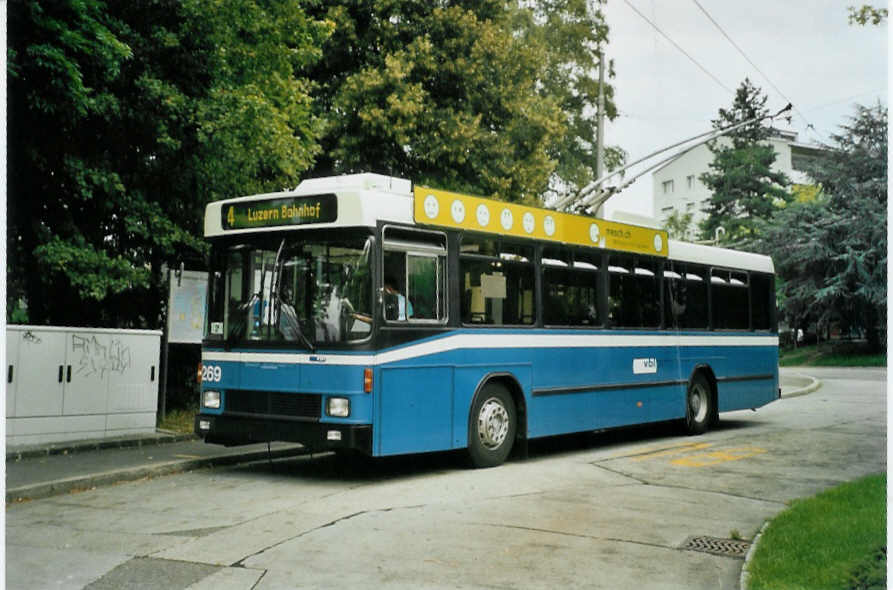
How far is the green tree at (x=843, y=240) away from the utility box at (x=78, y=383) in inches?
1361

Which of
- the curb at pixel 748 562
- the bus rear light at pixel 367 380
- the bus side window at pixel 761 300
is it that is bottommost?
the curb at pixel 748 562

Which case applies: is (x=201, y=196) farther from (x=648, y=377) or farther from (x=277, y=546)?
(x=277, y=546)

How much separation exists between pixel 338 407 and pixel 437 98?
49.7 feet

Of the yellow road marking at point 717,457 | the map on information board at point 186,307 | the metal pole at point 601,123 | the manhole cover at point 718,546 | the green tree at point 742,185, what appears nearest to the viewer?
the manhole cover at point 718,546

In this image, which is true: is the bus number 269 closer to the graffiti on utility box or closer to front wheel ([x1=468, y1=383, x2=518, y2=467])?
front wheel ([x1=468, y1=383, x2=518, y2=467])

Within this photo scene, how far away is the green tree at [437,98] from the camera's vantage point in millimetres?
22531

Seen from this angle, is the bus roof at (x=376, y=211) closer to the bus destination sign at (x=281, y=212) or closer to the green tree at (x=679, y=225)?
the bus destination sign at (x=281, y=212)

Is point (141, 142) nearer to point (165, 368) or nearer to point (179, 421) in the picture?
point (165, 368)

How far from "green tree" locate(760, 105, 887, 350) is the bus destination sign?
35.7 metres

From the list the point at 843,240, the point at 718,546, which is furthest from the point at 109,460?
the point at 843,240

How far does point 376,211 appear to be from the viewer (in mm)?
10094

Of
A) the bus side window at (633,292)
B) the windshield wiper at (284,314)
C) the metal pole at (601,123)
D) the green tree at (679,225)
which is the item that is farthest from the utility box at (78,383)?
the green tree at (679,225)

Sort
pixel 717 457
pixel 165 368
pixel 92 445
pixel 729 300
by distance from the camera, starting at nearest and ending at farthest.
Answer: pixel 92 445 → pixel 717 457 → pixel 165 368 → pixel 729 300

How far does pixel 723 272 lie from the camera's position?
1678cm
